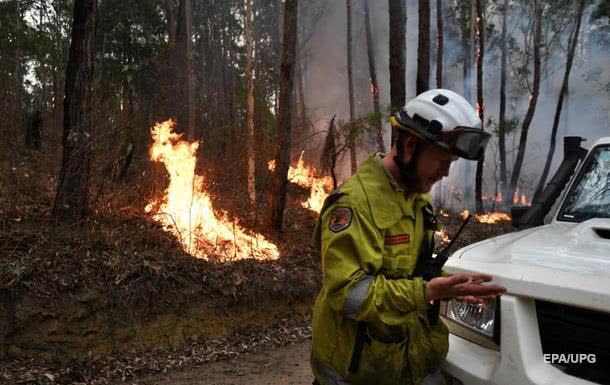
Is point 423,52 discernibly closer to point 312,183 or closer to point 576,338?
point 312,183

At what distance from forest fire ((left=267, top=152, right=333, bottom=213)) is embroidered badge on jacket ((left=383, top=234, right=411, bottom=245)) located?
10721mm

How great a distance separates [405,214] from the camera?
2.12m

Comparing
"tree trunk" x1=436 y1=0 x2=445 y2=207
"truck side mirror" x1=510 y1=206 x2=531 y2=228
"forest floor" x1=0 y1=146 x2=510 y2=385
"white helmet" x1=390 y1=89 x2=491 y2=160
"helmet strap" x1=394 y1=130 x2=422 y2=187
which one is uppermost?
"tree trunk" x1=436 y1=0 x2=445 y2=207

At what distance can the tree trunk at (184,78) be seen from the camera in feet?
50.0

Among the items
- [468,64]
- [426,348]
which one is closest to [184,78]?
[426,348]

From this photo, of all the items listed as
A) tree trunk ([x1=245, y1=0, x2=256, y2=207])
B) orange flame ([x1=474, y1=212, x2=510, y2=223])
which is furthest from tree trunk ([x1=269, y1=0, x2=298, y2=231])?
orange flame ([x1=474, y1=212, x2=510, y2=223])

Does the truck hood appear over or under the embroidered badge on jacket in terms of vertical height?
under

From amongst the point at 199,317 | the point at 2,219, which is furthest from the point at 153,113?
the point at 199,317

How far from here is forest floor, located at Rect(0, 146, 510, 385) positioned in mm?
5242

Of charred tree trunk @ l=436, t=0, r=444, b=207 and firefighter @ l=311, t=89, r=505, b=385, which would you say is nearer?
firefighter @ l=311, t=89, r=505, b=385

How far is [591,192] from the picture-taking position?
3.53 metres

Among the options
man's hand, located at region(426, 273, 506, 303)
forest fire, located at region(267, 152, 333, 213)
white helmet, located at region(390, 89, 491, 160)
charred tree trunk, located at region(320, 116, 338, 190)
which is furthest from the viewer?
forest fire, located at region(267, 152, 333, 213)

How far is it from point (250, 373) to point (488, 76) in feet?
130

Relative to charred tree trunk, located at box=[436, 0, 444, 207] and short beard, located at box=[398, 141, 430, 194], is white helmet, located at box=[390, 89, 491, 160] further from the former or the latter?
charred tree trunk, located at box=[436, 0, 444, 207]
